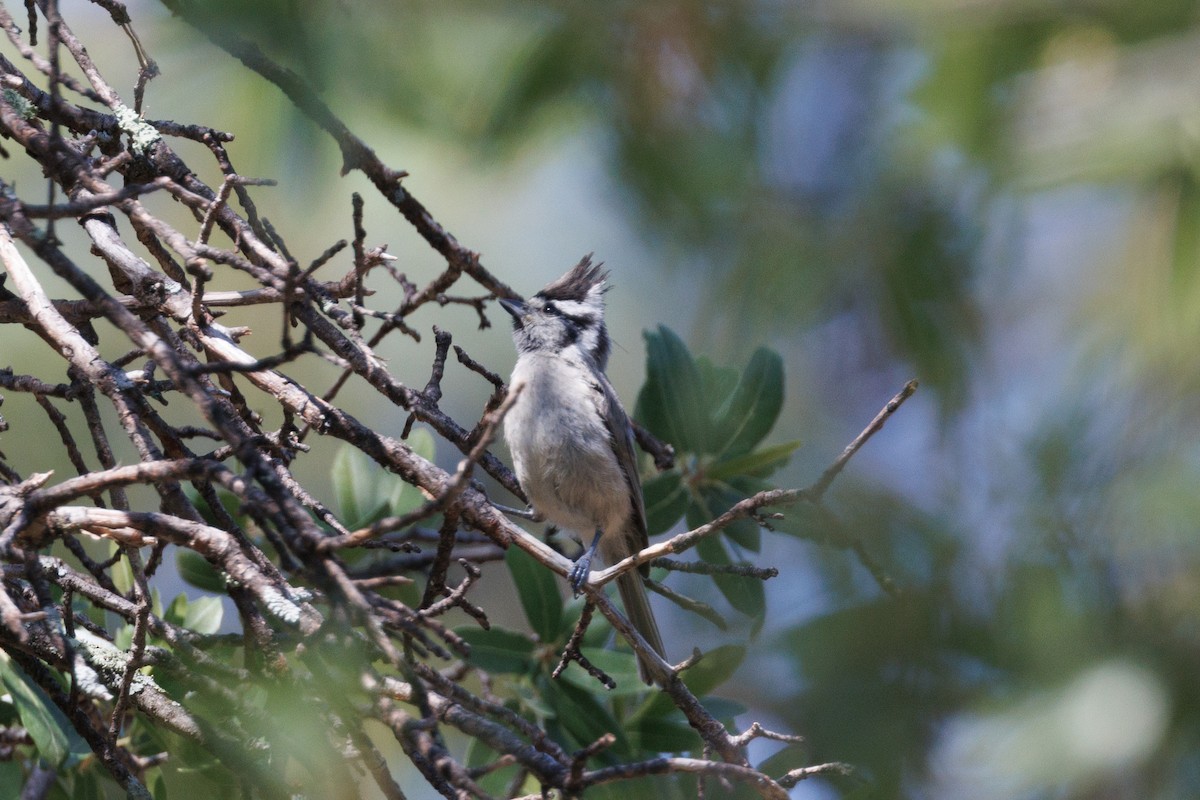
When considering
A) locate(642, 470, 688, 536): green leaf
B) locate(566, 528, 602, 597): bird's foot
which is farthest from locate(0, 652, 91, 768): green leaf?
locate(642, 470, 688, 536): green leaf

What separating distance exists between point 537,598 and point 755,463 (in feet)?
2.67

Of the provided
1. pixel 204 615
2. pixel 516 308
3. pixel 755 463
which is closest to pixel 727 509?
pixel 755 463

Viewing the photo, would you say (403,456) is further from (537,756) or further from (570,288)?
(570,288)

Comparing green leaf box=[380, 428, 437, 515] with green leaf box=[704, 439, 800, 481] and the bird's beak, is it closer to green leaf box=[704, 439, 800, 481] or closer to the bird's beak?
green leaf box=[704, 439, 800, 481]

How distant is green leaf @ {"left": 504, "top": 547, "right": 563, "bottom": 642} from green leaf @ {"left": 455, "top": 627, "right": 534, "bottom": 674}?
0.06 meters

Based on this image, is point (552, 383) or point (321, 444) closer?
point (552, 383)

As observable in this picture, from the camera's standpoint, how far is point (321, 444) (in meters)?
6.61

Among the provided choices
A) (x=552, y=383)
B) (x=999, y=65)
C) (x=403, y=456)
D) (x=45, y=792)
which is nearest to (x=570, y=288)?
(x=552, y=383)

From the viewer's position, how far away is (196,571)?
3014 mm

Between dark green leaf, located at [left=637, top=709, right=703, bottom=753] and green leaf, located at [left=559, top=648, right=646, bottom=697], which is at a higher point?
green leaf, located at [left=559, top=648, right=646, bottom=697]

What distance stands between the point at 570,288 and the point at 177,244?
2514mm

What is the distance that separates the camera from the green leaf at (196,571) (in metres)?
3.00

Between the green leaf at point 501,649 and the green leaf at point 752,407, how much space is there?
34.9 inches

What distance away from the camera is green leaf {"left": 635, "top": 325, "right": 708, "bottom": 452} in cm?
331
